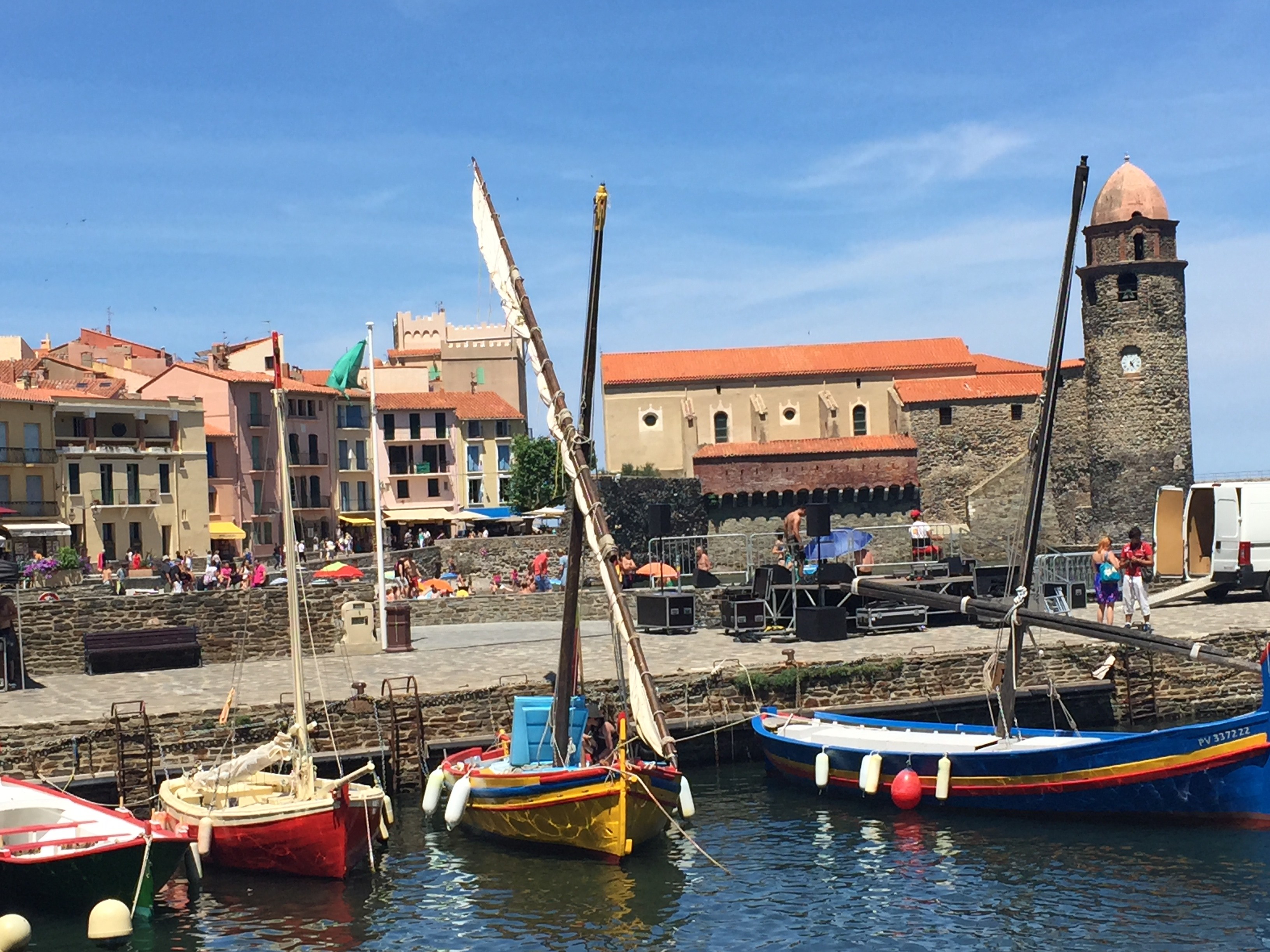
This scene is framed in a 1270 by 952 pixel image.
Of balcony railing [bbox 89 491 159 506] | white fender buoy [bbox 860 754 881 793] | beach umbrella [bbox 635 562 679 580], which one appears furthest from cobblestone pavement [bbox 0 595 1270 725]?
balcony railing [bbox 89 491 159 506]

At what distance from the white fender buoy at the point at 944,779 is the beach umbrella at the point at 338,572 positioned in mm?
22414

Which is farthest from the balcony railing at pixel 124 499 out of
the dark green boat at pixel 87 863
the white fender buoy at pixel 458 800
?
the dark green boat at pixel 87 863

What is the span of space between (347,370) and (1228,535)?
66.4 feet

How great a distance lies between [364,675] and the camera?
2694 cm

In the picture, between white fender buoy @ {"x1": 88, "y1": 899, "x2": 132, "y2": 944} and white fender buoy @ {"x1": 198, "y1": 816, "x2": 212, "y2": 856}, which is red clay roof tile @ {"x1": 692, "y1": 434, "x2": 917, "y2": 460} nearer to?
white fender buoy @ {"x1": 198, "y1": 816, "x2": 212, "y2": 856}

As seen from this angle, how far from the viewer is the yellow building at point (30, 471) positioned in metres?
58.2

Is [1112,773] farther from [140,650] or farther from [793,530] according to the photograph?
[140,650]

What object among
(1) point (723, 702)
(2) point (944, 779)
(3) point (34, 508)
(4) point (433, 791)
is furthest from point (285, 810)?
(3) point (34, 508)

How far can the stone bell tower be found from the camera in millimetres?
67812

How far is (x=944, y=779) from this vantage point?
21141 mm

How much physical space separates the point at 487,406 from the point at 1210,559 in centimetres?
6352

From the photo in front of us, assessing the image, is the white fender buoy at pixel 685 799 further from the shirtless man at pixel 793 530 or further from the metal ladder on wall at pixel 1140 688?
the shirtless man at pixel 793 530

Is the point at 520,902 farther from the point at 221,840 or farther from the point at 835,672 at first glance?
the point at 835,672

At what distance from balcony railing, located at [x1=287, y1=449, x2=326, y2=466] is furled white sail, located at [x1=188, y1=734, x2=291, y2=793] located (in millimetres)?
54429
